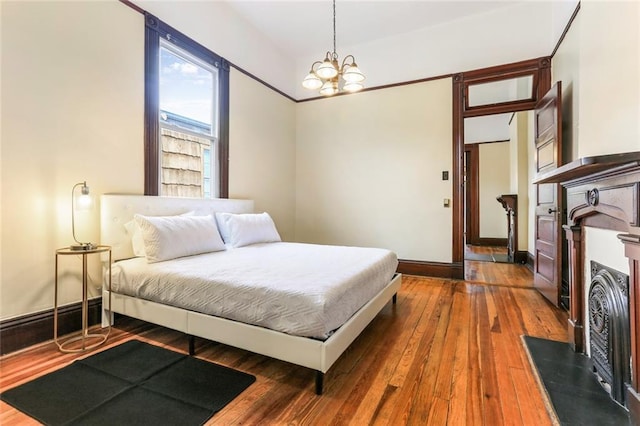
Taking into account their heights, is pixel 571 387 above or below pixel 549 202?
below

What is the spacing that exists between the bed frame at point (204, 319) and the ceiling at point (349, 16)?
263 cm

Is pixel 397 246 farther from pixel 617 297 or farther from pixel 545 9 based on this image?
pixel 545 9

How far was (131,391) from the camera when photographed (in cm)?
157

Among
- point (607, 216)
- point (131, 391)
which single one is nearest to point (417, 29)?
point (607, 216)

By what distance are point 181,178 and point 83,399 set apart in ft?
7.36

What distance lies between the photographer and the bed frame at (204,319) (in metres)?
1.57

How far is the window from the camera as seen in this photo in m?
2.85

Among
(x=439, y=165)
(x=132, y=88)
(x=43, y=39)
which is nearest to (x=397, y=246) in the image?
(x=439, y=165)

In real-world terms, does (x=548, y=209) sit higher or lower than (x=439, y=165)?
lower

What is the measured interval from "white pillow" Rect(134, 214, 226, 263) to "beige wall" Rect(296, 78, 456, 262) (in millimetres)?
2328

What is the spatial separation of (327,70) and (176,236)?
1.95m

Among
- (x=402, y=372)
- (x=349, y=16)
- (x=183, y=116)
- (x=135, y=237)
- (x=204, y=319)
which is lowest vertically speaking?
(x=402, y=372)

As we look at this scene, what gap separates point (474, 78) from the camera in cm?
388

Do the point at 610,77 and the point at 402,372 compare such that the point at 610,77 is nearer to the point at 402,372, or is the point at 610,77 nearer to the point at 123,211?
the point at 402,372
